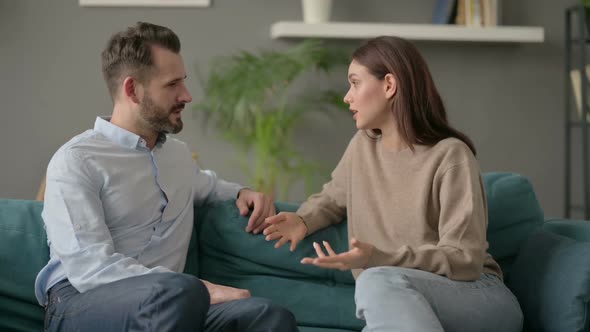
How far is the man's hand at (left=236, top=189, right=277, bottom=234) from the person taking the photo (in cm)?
243

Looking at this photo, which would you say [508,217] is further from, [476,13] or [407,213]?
[476,13]

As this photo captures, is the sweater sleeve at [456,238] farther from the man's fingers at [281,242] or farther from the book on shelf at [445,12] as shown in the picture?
the book on shelf at [445,12]

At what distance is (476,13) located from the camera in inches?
170

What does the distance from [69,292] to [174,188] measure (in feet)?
1.36

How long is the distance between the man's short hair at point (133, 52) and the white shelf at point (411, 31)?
1.85 meters

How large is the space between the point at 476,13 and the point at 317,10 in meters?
0.83

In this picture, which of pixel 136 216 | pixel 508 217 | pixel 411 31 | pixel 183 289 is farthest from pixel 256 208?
pixel 411 31

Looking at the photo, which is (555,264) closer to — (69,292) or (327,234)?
(327,234)

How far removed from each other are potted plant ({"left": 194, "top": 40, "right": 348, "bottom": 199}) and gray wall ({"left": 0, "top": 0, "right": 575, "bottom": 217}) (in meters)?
0.08

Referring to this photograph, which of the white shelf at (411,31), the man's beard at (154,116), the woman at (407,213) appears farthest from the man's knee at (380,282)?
the white shelf at (411,31)

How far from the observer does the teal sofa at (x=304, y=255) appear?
2248 mm

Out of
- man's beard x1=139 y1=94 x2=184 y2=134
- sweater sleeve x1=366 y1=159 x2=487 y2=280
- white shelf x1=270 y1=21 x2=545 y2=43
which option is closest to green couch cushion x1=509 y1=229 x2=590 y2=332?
sweater sleeve x1=366 y1=159 x2=487 y2=280

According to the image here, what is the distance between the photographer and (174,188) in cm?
233

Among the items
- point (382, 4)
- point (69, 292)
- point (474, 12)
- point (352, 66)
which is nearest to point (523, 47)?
point (474, 12)
